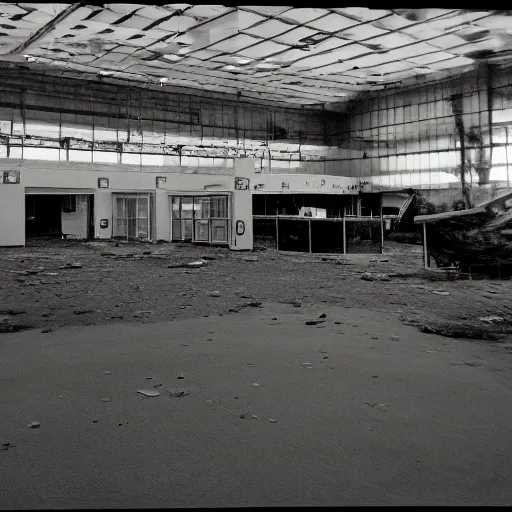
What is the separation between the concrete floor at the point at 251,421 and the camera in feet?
5.87

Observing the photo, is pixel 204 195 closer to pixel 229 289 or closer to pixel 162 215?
pixel 162 215

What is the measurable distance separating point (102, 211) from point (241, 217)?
3154mm

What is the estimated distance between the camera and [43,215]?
11055 millimetres

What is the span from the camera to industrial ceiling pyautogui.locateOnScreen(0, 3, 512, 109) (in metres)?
10.0

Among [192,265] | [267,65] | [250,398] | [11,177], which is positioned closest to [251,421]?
[250,398]

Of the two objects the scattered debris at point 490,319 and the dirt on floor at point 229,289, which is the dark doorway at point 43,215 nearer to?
the dirt on floor at point 229,289

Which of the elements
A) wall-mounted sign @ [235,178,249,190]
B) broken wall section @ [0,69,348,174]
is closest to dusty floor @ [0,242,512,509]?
wall-mounted sign @ [235,178,249,190]

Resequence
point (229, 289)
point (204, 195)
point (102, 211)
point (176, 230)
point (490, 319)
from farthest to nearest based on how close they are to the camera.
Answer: point (176, 230) → point (102, 211) → point (204, 195) → point (229, 289) → point (490, 319)

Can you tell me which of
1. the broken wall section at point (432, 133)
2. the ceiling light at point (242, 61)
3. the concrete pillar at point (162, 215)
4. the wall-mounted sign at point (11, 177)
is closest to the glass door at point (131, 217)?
the concrete pillar at point (162, 215)

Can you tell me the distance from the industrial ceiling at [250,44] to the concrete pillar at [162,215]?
136 inches

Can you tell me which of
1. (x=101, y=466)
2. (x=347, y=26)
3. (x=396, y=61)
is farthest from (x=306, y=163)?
(x=101, y=466)

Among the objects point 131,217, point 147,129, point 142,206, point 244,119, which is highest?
point 244,119

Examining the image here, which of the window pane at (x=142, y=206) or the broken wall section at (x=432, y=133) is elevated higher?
the broken wall section at (x=432, y=133)

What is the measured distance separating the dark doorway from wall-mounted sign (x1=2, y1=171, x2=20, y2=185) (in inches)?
24.0
